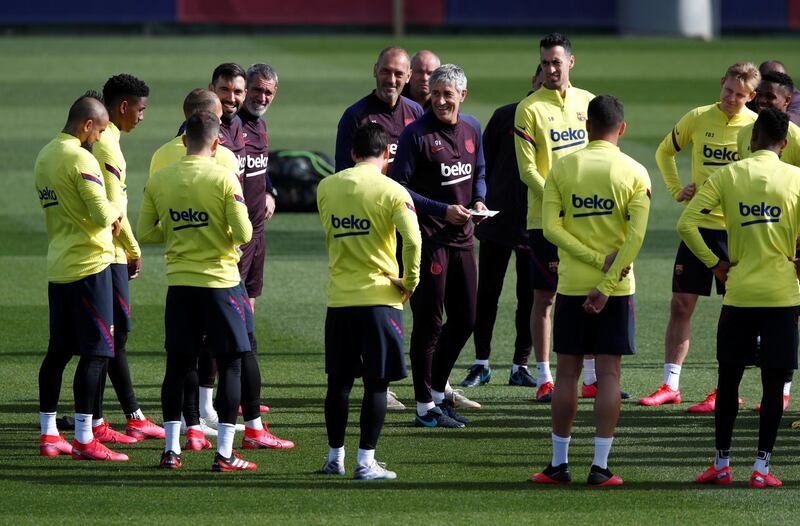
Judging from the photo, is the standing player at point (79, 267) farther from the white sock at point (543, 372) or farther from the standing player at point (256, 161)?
the white sock at point (543, 372)

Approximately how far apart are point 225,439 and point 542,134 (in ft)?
9.86

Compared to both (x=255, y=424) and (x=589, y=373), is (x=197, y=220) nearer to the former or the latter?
(x=255, y=424)

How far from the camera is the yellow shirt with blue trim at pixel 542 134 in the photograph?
9234 mm

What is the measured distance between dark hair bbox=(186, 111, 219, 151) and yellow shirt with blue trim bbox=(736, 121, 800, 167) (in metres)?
3.27

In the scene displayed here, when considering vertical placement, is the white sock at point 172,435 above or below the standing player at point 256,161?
below

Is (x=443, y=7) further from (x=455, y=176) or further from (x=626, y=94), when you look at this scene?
(x=455, y=176)

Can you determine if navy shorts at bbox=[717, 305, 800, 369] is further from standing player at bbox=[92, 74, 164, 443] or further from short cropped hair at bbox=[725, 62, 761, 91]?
standing player at bbox=[92, 74, 164, 443]

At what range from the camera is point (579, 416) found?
9008mm

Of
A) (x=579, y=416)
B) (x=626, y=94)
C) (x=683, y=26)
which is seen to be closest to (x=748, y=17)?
(x=683, y=26)

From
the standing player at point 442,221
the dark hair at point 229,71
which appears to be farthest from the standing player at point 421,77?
the dark hair at point 229,71

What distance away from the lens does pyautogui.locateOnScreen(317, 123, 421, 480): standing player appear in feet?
24.0

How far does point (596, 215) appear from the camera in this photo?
24.0ft

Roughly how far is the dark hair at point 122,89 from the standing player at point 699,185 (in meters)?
3.43

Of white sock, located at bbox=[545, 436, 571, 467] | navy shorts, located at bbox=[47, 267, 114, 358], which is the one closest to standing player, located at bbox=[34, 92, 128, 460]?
navy shorts, located at bbox=[47, 267, 114, 358]
